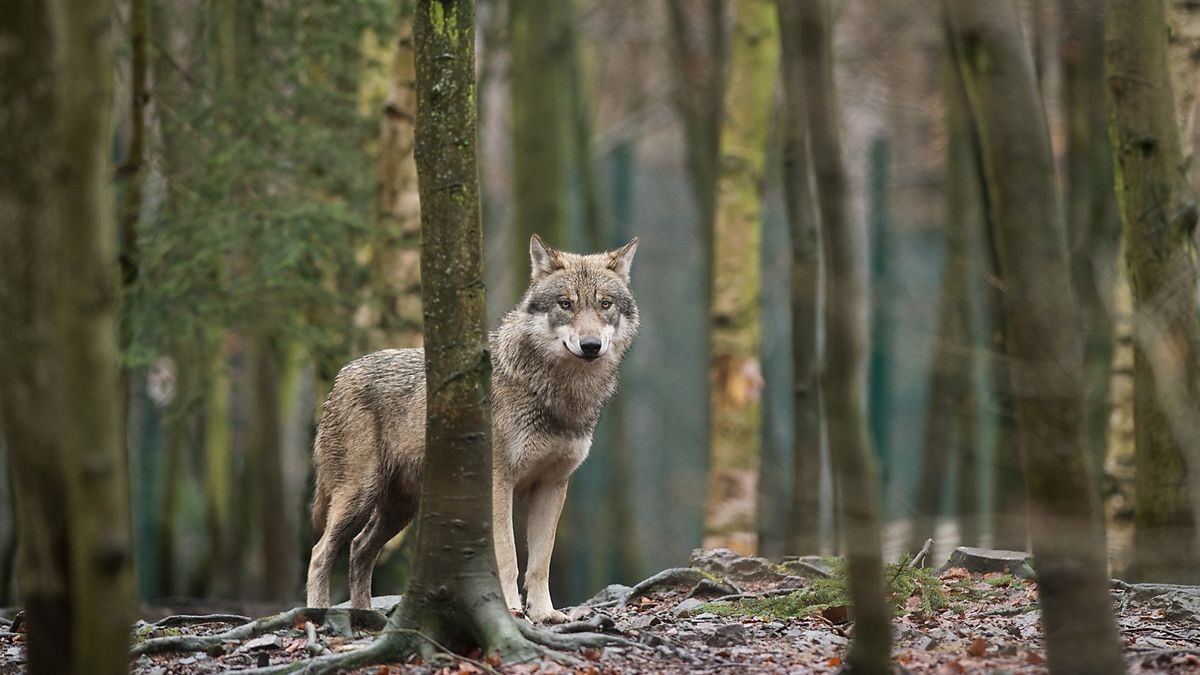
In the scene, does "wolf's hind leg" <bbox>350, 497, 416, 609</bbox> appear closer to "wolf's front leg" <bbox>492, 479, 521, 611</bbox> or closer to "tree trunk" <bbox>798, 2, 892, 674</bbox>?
"wolf's front leg" <bbox>492, 479, 521, 611</bbox>

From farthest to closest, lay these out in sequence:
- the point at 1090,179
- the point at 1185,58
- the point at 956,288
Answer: the point at 956,288 → the point at 1090,179 → the point at 1185,58

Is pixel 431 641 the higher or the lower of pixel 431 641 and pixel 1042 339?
the lower

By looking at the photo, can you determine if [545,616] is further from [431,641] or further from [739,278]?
[739,278]

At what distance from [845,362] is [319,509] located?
15.0ft

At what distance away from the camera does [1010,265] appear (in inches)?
171

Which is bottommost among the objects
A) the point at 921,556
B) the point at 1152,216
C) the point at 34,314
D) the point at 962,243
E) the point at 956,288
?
the point at 921,556

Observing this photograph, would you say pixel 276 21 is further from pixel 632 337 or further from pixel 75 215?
pixel 75 215

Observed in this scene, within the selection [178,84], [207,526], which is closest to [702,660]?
[178,84]

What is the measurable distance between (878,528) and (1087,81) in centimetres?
1037

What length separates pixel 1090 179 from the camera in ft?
46.2

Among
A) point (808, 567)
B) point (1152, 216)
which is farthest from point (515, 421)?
point (1152, 216)

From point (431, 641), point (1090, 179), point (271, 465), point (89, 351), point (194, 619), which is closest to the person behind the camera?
point (89, 351)

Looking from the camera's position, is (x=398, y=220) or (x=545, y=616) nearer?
(x=545, y=616)

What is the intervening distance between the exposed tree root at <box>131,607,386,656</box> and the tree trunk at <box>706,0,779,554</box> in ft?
22.9
